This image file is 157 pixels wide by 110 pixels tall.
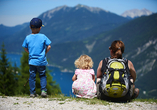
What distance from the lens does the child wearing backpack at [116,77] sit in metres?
4.20

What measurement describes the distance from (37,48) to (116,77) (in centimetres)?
256

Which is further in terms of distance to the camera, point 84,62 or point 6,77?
point 6,77

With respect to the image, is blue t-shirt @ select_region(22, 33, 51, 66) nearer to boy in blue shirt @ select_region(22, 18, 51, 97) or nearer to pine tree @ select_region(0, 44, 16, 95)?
boy in blue shirt @ select_region(22, 18, 51, 97)

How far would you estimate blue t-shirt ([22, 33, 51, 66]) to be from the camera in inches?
199

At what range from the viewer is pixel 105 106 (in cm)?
410

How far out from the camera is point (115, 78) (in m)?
4.18

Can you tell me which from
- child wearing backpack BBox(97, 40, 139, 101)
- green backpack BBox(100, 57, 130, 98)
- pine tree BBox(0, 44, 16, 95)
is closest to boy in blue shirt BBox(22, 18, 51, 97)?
child wearing backpack BBox(97, 40, 139, 101)

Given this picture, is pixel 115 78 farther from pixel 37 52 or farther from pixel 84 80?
pixel 37 52

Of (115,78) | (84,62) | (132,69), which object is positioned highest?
(84,62)

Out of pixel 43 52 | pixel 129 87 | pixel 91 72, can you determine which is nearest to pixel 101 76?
pixel 91 72

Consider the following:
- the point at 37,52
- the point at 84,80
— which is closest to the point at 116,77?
the point at 84,80

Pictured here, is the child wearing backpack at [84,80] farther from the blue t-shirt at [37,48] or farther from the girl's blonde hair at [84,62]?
the blue t-shirt at [37,48]

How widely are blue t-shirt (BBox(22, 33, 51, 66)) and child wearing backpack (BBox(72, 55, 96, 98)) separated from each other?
1.07 m

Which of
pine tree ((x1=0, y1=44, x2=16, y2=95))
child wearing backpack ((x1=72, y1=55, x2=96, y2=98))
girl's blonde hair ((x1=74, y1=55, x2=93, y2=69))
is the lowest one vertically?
pine tree ((x1=0, y1=44, x2=16, y2=95))
